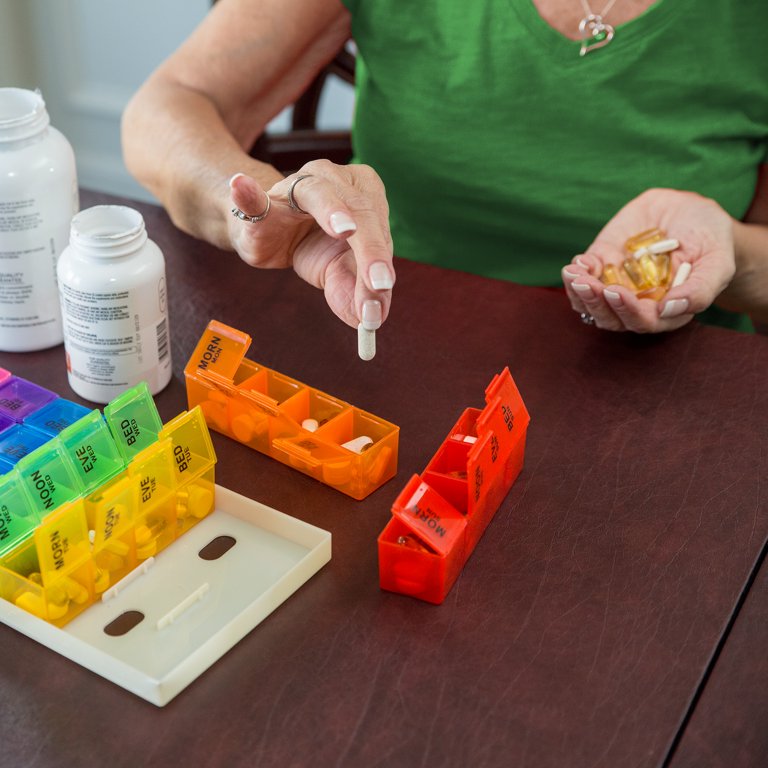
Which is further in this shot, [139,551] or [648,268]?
[648,268]

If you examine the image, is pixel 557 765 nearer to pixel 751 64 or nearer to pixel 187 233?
pixel 187 233

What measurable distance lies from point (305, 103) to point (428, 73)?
0.49 m

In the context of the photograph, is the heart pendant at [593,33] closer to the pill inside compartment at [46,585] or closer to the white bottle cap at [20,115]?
the white bottle cap at [20,115]

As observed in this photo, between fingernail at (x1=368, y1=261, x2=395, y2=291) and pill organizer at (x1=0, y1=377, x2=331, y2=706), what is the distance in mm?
171

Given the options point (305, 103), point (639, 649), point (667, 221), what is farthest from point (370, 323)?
point (305, 103)

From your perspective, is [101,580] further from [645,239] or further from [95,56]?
[95,56]

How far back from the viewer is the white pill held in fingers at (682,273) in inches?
41.8

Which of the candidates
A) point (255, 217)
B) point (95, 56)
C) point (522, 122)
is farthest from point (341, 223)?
point (95, 56)

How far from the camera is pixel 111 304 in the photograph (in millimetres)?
854

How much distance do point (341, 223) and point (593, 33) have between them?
506 mm

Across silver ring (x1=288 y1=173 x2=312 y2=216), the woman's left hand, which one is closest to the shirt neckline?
the woman's left hand

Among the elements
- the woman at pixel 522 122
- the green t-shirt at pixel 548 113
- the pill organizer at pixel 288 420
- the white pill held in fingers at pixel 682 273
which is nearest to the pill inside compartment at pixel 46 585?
the pill organizer at pixel 288 420

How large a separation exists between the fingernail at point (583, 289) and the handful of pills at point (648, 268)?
50mm

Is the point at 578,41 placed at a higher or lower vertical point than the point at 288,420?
higher
